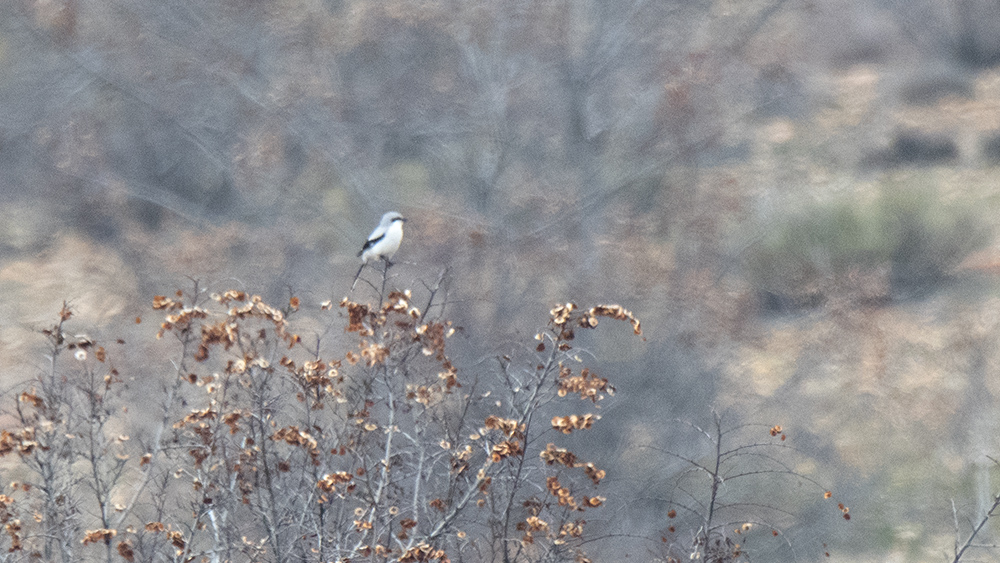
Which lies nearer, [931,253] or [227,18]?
[931,253]

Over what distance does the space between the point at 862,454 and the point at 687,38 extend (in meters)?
5.77

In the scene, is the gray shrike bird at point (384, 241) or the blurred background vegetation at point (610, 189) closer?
the gray shrike bird at point (384, 241)

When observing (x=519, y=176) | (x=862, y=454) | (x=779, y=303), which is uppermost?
(x=519, y=176)

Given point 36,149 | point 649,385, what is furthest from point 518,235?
point 36,149

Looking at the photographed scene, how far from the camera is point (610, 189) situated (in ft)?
40.0

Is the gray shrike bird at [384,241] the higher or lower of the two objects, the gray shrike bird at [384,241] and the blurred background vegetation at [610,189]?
the lower

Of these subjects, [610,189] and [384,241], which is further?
[610,189]

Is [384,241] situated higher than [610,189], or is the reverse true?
[610,189]

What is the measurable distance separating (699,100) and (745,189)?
130 centimetres

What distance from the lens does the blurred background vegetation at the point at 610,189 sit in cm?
1162

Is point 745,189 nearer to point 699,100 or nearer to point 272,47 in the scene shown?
point 699,100

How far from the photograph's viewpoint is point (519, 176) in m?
12.3

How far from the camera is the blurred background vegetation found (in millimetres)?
11625

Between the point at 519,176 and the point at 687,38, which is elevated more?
the point at 687,38
